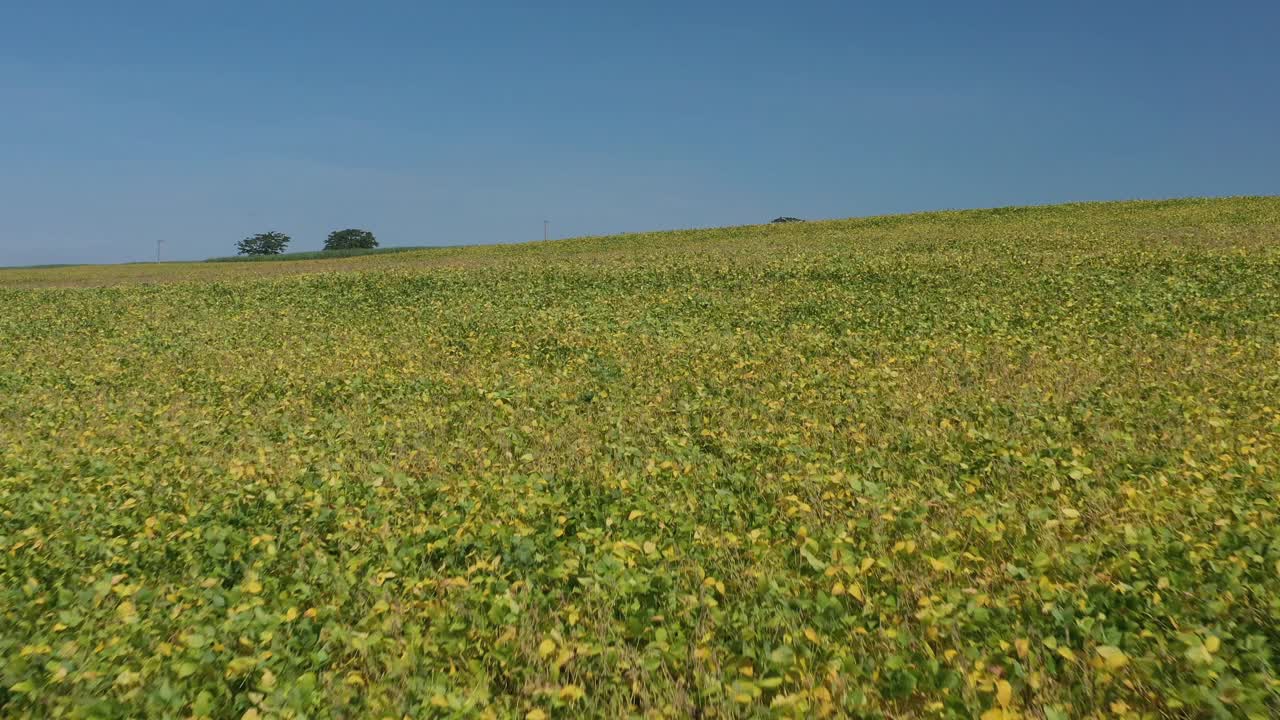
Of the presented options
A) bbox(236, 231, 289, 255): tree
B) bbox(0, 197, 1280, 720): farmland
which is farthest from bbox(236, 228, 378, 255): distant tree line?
bbox(0, 197, 1280, 720): farmland

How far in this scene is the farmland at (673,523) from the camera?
5414mm

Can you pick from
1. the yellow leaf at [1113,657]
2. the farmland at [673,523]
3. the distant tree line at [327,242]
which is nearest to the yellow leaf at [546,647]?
the farmland at [673,523]

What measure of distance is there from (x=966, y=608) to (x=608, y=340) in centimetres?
1399

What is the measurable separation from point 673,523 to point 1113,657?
13.8ft

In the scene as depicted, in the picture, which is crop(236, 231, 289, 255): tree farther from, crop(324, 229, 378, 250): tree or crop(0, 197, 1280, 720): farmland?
crop(0, 197, 1280, 720): farmland

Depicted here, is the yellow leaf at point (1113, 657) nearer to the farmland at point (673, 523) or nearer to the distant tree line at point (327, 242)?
the farmland at point (673, 523)

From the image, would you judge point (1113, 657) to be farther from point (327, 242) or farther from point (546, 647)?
point (327, 242)

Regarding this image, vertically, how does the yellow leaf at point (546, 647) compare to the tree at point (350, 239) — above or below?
below

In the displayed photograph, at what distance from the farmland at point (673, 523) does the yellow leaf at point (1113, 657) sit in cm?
2

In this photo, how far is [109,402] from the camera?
51.5ft

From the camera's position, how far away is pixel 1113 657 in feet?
16.4

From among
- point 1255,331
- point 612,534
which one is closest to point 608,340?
point 612,534

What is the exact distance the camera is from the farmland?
5.41 m

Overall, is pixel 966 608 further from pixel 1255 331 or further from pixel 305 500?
pixel 1255 331
